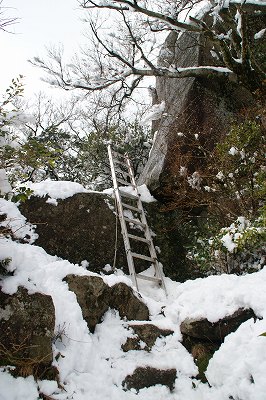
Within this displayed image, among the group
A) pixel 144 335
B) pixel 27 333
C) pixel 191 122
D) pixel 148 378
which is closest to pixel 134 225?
pixel 191 122

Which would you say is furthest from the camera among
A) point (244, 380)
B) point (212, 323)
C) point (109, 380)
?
point (212, 323)

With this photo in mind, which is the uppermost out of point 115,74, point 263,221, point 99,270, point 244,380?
point 115,74

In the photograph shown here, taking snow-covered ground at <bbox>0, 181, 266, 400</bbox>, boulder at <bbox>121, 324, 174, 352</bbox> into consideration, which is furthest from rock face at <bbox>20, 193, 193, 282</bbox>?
boulder at <bbox>121, 324, 174, 352</bbox>

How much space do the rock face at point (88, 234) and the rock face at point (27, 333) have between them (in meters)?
3.13

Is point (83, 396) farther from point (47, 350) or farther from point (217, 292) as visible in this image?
point (217, 292)

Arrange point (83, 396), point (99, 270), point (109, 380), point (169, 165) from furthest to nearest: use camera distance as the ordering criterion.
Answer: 1. point (169, 165)
2. point (99, 270)
3. point (109, 380)
4. point (83, 396)

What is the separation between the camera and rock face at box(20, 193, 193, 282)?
20.3ft

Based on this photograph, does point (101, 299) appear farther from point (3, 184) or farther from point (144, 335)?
point (3, 184)

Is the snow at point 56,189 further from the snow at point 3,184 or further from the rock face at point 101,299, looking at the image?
the snow at point 3,184

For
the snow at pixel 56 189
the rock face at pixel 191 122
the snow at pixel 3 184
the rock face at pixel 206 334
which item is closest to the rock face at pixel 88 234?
the snow at pixel 56 189

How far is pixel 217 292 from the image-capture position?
12.0 ft

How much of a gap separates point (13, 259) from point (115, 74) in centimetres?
620

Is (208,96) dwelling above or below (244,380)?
above

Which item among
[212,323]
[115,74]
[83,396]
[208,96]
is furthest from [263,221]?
[115,74]
